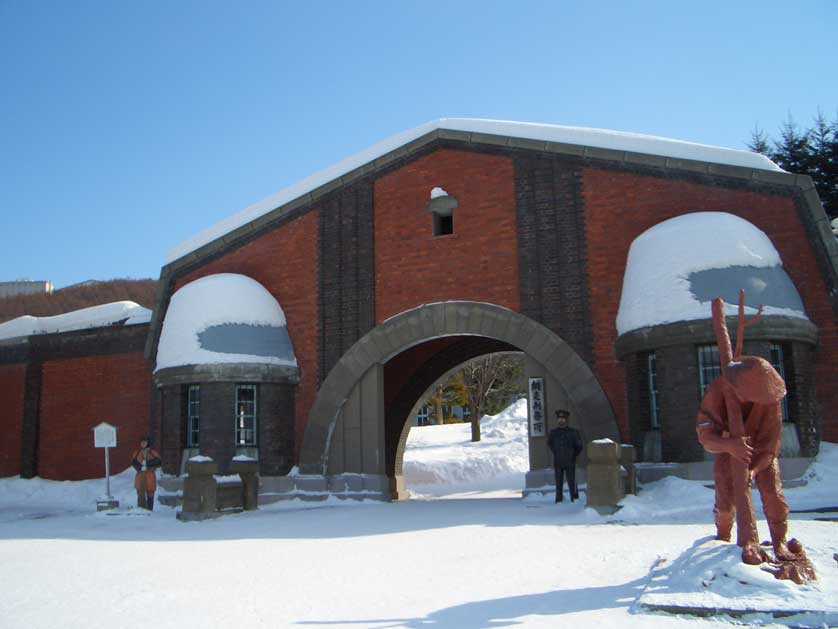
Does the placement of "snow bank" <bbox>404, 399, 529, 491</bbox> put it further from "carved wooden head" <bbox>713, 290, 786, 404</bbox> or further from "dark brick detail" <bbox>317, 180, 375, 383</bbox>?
"carved wooden head" <bbox>713, 290, 786, 404</bbox>

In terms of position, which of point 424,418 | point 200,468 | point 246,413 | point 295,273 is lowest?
point 200,468

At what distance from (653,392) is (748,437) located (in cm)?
806

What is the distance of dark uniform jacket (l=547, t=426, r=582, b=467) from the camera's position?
13.6m

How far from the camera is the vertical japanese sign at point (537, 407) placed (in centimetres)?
1545

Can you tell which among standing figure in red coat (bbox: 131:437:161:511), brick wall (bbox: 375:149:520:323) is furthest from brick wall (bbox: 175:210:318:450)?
standing figure in red coat (bbox: 131:437:161:511)

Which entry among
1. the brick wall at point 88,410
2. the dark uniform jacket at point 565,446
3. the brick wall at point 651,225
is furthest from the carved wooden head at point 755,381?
the brick wall at point 88,410

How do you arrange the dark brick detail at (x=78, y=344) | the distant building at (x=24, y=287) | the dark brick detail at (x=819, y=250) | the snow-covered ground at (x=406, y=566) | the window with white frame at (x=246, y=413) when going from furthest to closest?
the distant building at (x=24, y=287), the dark brick detail at (x=78, y=344), the window with white frame at (x=246, y=413), the dark brick detail at (x=819, y=250), the snow-covered ground at (x=406, y=566)

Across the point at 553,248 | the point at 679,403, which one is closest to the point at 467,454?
the point at 553,248

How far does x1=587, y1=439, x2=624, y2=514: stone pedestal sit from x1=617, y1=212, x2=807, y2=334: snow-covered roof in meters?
3.03

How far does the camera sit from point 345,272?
17.7 m

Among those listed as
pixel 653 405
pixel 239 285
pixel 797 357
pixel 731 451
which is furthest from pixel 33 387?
pixel 731 451

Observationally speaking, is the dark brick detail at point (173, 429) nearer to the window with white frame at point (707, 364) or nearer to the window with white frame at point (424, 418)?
the window with white frame at point (707, 364)

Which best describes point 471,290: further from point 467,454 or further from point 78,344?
point 467,454

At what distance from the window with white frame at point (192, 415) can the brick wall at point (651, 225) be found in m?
8.12
